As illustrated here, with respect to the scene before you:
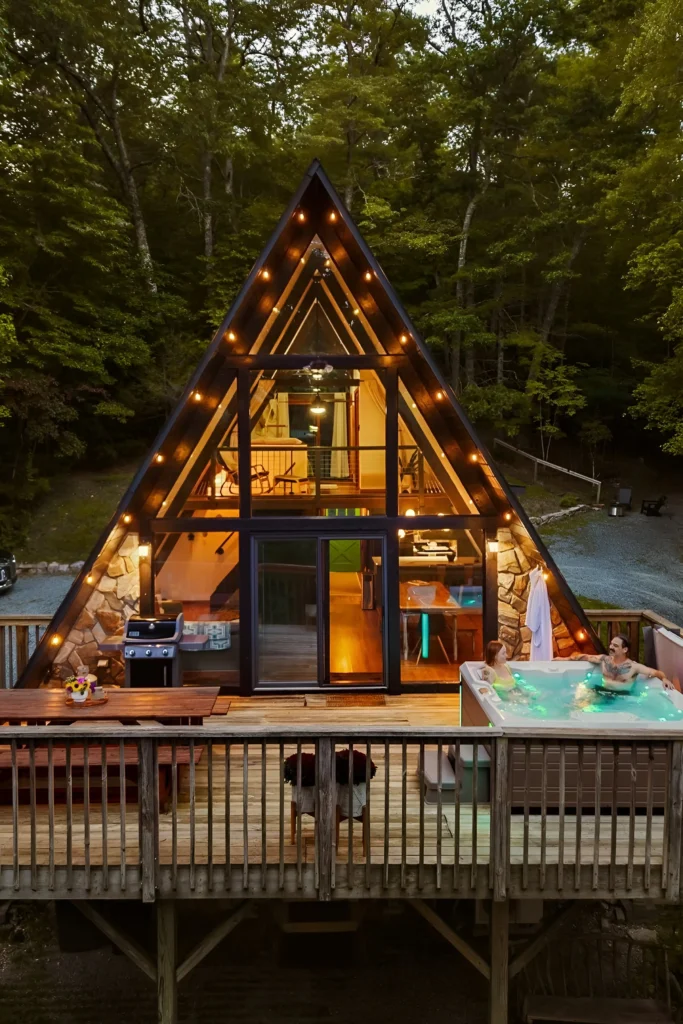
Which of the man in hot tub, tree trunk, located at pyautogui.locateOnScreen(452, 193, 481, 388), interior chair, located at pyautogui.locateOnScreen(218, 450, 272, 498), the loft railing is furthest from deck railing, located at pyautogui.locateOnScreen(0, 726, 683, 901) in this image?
tree trunk, located at pyautogui.locateOnScreen(452, 193, 481, 388)

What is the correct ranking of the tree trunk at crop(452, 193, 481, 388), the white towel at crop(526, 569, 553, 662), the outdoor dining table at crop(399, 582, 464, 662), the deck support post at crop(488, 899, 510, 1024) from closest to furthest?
the deck support post at crop(488, 899, 510, 1024) < the white towel at crop(526, 569, 553, 662) < the outdoor dining table at crop(399, 582, 464, 662) < the tree trunk at crop(452, 193, 481, 388)

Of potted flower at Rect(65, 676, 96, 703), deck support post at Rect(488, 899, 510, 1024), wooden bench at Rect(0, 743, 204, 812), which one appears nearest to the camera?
deck support post at Rect(488, 899, 510, 1024)

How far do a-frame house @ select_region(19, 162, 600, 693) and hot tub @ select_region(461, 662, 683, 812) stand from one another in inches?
45.2

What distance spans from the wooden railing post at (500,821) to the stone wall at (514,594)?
3860mm

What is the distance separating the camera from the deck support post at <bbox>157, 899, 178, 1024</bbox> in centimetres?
528

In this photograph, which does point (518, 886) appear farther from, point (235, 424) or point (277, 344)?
point (277, 344)

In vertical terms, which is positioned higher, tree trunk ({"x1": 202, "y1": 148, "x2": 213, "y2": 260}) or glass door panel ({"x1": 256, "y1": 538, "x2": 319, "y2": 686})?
tree trunk ({"x1": 202, "y1": 148, "x2": 213, "y2": 260})

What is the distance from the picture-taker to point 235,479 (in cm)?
834

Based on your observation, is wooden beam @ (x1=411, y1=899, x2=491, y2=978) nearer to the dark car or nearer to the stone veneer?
the stone veneer

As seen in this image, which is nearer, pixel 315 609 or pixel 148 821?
pixel 148 821

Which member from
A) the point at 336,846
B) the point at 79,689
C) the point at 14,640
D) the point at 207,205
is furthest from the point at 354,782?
the point at 207,205

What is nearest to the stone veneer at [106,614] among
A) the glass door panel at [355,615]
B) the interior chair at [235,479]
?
the interior chair at [235,479]

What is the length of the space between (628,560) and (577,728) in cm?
1334

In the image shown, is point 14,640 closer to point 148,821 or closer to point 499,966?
point 148,821
